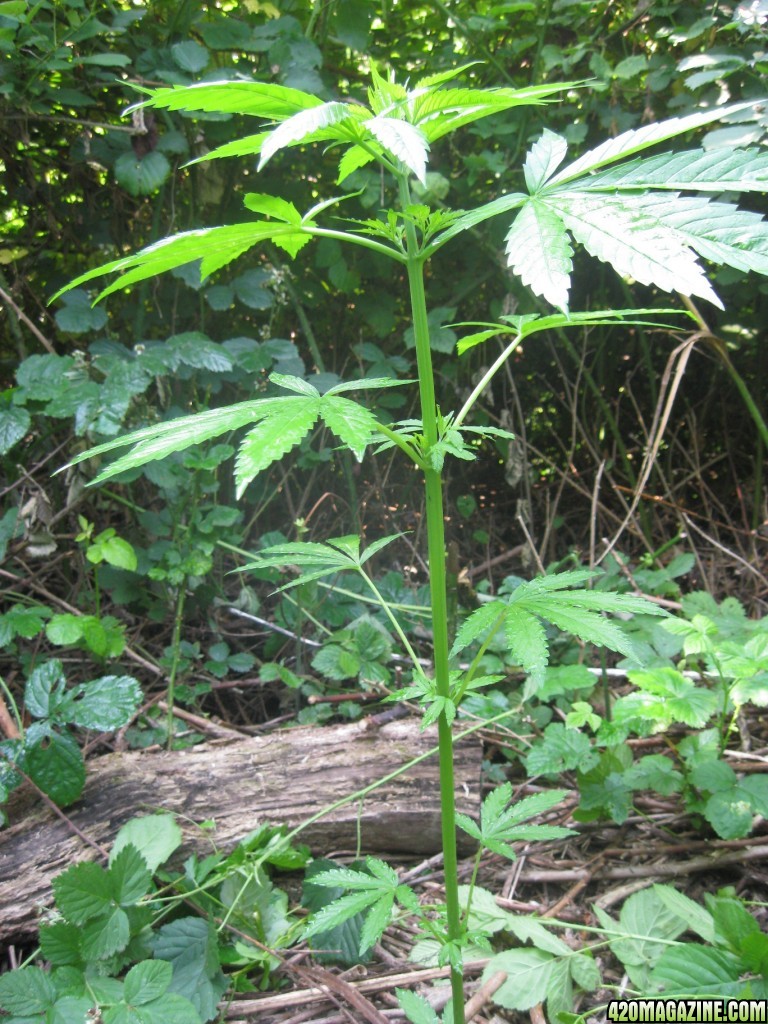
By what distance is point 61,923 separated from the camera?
121 cm

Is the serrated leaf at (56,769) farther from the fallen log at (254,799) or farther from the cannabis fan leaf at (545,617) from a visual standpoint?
the cannabis fan leaf at (545,617)

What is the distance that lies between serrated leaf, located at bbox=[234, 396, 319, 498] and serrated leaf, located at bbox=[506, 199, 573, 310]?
0.83 feet

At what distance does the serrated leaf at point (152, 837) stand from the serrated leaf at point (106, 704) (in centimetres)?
21

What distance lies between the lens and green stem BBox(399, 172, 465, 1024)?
85 cm

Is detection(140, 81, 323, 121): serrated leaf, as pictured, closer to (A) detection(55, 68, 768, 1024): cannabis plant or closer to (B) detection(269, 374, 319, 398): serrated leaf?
(A) detection(55, 68, 768, 1024): cannabis plant

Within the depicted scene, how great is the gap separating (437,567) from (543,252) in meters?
0.40

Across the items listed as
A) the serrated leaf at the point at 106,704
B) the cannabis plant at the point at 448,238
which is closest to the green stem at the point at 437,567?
the cannabis plant at the point at 448,238

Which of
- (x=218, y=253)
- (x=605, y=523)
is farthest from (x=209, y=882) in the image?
(x=605, y=523)

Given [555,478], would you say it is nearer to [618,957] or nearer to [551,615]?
[618,957]

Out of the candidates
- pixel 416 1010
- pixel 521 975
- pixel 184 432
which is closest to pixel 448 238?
pixel 184 432

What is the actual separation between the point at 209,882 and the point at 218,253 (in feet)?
3.75

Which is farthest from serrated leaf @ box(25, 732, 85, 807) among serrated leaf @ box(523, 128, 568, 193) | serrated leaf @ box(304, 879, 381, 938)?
serrated leaf @ box(523, 128, 568, 193)

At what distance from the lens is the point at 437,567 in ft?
2.96

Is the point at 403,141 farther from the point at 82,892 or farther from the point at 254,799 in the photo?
the point at 254,799
